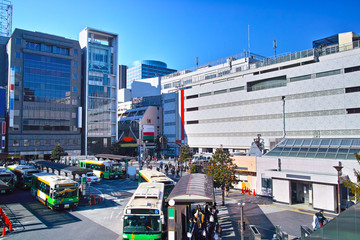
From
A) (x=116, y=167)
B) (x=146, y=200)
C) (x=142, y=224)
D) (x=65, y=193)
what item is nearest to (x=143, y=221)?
(x=142, y=224)

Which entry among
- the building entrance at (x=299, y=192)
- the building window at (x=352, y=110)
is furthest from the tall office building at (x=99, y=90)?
the building entrance at (x=299, y=192)

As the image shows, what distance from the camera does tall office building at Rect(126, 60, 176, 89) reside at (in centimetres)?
17738

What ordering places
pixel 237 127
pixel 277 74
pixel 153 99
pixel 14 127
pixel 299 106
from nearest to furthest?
1. pixel 299 106
2. pixel 277 74
3. pixel 237 127
4. pixel 14 127
5. pixel 153 99

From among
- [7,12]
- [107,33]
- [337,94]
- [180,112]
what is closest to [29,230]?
[337,94]

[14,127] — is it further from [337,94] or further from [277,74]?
[337,94]


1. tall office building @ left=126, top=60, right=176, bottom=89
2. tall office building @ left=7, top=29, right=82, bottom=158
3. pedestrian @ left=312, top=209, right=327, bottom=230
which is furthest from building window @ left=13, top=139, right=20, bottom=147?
tall office building @ left=126, top=60, right=176, bottom=89

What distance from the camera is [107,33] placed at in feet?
270

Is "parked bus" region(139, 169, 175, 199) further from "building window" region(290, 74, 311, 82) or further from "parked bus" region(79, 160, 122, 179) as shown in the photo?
"building window" region(290, 74, 311, 82)

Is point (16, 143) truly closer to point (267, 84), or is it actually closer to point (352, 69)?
point (267, 84)

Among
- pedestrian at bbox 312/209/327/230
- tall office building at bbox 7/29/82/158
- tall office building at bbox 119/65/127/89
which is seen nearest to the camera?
pedestrian at bbox 312/209/327/230

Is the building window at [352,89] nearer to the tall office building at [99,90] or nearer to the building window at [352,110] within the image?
the building window at [352,110]

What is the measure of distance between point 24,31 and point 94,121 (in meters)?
29.4

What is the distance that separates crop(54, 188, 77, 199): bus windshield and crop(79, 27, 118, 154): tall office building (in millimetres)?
59648

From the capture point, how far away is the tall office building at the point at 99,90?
7912cm
